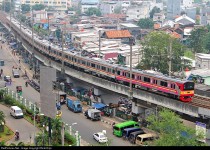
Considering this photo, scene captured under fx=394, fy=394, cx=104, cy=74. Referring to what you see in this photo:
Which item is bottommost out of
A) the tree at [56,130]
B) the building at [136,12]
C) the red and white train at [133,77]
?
the tree at [56,130]

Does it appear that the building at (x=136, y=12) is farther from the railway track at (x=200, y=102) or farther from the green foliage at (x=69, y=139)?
the green foliage at (x=69, y=139)

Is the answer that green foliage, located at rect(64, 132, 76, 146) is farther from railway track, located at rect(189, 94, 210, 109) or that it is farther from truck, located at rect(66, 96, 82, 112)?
truck, located at rect(66, 96, 82, 112)

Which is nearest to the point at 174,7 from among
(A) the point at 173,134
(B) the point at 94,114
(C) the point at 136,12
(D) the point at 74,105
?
(C) the point at 136,12

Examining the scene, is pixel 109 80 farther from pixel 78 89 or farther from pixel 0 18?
pixel 0 18

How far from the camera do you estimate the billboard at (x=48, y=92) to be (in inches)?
646

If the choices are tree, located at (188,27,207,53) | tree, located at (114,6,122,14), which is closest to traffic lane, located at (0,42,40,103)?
tree, located at (188,27,207,53)

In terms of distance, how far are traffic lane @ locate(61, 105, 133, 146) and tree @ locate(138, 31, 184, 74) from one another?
42.6 feet

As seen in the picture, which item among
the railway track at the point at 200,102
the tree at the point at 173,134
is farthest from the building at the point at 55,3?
the tree at the point at 173,134

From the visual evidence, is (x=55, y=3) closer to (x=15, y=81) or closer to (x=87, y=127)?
(x=15, y=81)

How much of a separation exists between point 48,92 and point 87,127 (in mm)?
9304

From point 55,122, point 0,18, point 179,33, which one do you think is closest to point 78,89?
point 55,122

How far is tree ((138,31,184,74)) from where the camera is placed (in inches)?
1553

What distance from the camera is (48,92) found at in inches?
655

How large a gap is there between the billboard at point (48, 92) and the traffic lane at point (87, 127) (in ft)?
19.7
